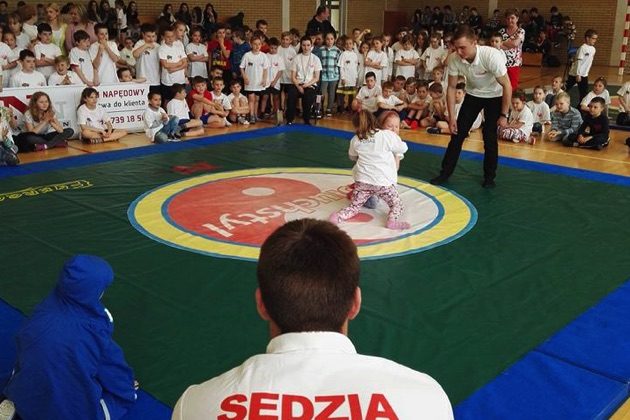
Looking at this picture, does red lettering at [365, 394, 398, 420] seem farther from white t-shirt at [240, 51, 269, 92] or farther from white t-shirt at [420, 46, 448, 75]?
white t-shirt at [420, 46, 448, 75]

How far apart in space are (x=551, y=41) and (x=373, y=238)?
20.9 m

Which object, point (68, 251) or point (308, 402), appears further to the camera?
point (68, 251)

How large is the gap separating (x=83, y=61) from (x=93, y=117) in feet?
4.21

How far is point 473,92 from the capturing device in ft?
24.3

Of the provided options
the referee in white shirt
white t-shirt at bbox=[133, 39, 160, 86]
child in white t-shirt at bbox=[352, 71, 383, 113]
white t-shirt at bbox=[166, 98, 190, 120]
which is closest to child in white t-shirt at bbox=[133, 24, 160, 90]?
white t-shirt at bbox=[133, 39, 160, 86]

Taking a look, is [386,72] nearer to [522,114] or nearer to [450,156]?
[522,114]

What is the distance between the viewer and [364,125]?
6.09m

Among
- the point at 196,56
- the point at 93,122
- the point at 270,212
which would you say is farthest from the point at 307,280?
the point at 196,56

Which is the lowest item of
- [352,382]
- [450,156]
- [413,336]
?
[413,336]

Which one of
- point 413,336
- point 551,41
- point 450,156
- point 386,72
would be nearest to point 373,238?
point 413,336

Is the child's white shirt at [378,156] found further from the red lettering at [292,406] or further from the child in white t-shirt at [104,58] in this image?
the child in white t-shirt at [104,58]

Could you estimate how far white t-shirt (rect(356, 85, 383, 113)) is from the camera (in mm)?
12426

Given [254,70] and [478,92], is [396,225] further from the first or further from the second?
[254,70]

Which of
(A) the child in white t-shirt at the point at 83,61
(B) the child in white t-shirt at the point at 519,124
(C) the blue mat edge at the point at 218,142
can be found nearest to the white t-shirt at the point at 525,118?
(B) the child in white t-shirt at the point at 519,124
